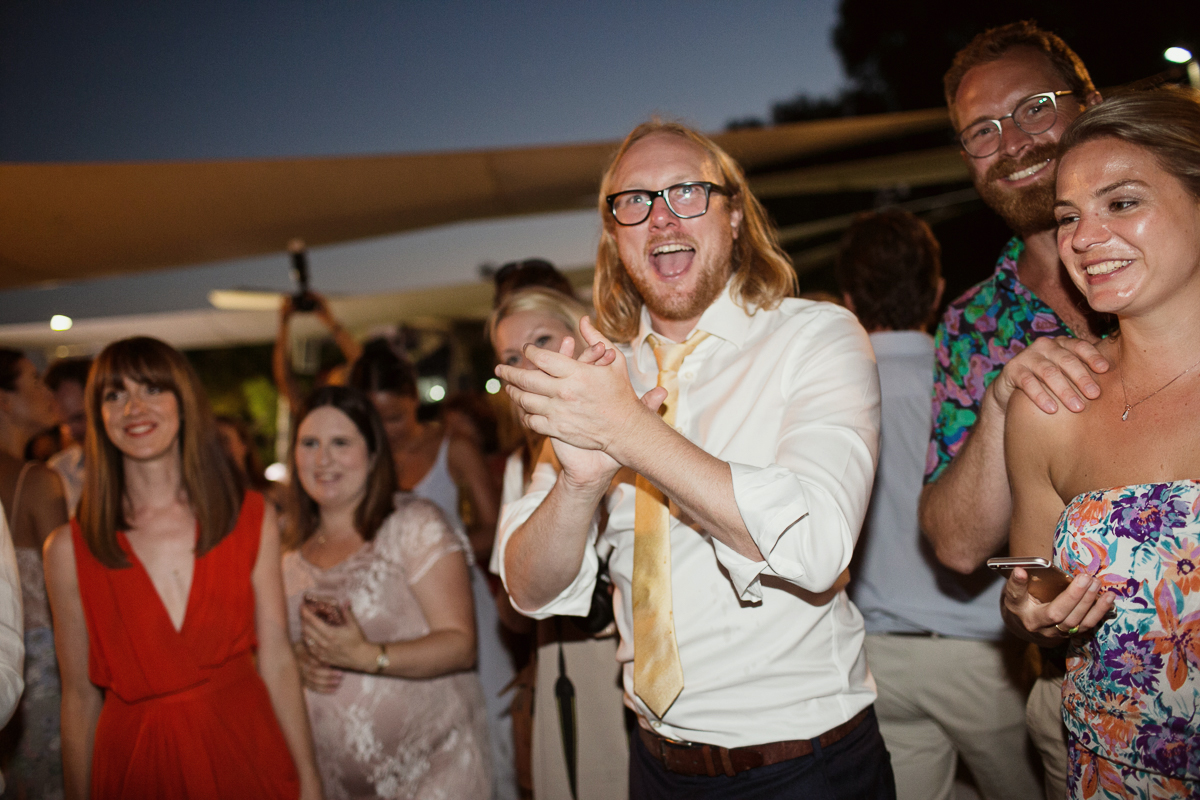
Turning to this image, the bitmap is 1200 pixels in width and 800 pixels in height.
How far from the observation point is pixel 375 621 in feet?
8.55

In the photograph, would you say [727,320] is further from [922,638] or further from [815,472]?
[922,638]

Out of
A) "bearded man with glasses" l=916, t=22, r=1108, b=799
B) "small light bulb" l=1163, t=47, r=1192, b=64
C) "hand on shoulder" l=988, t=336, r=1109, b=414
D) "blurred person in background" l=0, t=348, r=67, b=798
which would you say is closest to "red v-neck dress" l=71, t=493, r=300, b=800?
"blurred person in background" l=0, t=348, r=67, b=798

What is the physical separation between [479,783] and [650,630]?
1.34 m

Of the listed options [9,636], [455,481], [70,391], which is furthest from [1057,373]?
[70,391]

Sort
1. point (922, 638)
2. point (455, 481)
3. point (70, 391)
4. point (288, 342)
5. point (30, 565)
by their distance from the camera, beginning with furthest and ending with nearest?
1. point (288, 342)
2. point (70, 391)
3. point (455, 481)
4. point (30, 565)
5. point (922, 638)

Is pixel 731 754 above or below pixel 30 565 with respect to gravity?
below

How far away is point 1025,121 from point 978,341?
21.3 inches

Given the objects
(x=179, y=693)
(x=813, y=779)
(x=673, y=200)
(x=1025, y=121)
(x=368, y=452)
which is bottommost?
(x=813, y=779)

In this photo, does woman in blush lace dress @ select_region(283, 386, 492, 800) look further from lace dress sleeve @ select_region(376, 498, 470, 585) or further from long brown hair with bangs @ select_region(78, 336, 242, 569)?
long brown hair with bangs @ select_region(78, 336, 242, 569)

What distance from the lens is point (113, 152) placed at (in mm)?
5684

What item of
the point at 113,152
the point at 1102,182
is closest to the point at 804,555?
the point at 1102,182

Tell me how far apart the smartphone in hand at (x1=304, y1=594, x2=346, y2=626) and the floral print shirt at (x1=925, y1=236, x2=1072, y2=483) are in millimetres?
1691

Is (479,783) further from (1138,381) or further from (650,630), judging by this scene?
(1138,381)

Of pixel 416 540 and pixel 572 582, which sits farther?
pixel 416 540
